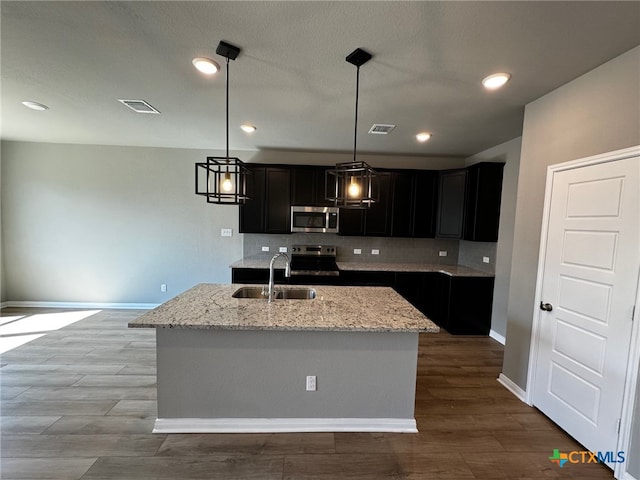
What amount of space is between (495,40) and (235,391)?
289cm

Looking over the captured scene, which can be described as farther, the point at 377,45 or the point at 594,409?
the point at 594,409

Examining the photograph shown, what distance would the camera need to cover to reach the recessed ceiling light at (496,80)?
1983mm

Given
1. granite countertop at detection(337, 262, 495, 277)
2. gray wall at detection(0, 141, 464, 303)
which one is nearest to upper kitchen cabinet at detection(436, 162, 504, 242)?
granite countertop at detection(337, 262, 495, 277)

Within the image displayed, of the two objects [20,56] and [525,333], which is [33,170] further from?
[525,333]

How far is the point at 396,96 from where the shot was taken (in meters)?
2.37

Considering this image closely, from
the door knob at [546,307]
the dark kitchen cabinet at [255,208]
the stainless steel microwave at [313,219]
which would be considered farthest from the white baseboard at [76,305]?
the door knob at [546,307]

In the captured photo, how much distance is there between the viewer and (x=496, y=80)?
2031mm

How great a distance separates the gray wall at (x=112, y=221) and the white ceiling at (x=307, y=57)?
1186mm

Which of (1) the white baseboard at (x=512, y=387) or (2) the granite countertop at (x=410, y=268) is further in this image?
(2) the granite countertop at (x=410, y=268)

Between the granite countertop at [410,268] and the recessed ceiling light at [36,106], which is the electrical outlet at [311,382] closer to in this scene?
the granite countertop at [410,268]

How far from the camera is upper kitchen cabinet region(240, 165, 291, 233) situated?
411cm

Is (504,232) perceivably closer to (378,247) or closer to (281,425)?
(378,247)

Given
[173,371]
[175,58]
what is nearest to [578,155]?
[175,58]

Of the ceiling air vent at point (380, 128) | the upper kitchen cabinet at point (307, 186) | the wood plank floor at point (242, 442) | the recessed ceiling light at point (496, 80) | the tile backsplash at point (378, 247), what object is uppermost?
the ceiling air vent at point (380, 128)
